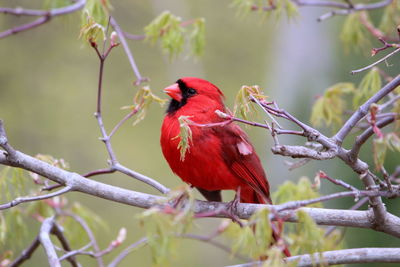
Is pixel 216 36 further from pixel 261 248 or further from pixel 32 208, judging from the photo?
pixel 261 248

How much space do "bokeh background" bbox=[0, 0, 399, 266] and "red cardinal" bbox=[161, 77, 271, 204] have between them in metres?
0.92

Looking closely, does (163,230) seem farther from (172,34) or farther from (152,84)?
(152,84)

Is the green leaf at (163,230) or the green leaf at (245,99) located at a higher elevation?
the green leaf at (245,99)

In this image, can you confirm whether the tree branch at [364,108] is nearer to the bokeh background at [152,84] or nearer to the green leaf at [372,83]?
the green leaf at [372,83]

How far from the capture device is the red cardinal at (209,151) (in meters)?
3.22

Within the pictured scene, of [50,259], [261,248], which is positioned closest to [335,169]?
[50,259]

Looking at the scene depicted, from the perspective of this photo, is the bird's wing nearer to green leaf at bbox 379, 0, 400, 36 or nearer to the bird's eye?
the bird's eye

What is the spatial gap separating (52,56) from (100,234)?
6.84 ft

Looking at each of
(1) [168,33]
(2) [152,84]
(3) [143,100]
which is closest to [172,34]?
(1) [168,33]

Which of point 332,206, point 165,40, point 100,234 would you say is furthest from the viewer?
point 100,234

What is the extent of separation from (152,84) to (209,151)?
5.34 meters

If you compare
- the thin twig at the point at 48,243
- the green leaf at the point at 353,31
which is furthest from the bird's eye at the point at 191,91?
the green leaf at the point at 353,31

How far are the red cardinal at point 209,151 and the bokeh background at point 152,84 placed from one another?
919 millimetres

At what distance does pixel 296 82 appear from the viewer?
5.60 m
